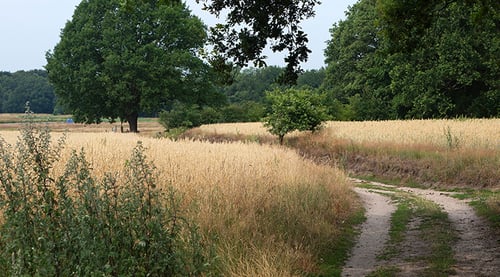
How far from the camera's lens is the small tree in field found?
120 ft

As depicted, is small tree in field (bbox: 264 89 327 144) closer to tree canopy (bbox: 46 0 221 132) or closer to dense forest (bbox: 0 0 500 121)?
dense forest (bbox: 0 0 500 121)

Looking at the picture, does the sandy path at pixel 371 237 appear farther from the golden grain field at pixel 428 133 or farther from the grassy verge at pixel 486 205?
the golden grain field at pixel 428 133

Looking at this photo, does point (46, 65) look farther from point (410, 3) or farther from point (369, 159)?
point (410, 3)

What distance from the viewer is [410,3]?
39.9 feet

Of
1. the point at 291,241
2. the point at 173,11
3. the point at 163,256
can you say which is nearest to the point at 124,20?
the point at 173,11

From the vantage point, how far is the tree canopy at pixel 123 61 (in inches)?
1827

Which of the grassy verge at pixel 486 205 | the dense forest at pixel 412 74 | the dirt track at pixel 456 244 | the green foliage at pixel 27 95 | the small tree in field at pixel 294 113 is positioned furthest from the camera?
the green foliage at pixel 27 95

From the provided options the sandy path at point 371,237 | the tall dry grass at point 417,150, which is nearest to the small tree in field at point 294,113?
the tall dry grass at point 417,150

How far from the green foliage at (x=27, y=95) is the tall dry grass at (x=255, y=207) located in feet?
256

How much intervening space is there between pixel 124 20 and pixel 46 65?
945 cm

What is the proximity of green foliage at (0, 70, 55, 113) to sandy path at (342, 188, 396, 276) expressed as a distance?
77.3 meters

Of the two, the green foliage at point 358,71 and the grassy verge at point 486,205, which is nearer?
the grassy verge at point 486,205

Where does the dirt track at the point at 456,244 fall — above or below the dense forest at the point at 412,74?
below

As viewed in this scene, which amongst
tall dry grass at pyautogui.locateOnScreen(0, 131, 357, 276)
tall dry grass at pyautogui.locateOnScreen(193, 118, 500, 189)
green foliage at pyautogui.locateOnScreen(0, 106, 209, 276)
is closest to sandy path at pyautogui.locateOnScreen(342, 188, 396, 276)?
tall dry grass at pyautogui.locateOnScreen(0, 131, 357, 276)
